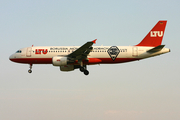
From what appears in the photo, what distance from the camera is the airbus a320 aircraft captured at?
126 feet

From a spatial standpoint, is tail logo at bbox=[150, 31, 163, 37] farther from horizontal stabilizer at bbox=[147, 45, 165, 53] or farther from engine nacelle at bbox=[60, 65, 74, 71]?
engine nacelle at bbox=[60, 65, 74, 71]

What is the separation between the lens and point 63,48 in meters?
40.5

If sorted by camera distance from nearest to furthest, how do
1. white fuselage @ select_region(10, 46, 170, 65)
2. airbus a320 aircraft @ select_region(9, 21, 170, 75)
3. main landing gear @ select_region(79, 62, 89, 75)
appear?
airbus a320 aircraft @ select_region(9, 21, 170, 75), white fuselage @ select_region(10, 46, 170, 65), main landing gear @ select_region(79, 62, 89, 75)

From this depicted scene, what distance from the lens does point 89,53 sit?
3959cm

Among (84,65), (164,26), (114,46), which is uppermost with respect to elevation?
(164,26)

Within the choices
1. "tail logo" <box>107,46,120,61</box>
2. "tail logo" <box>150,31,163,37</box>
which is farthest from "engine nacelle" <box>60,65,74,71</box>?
"tail logo" <box>150,31,163,37</box>

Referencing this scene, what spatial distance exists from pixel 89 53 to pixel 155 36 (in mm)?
9882

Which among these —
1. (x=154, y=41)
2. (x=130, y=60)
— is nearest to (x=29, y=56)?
(x=130, y=60)

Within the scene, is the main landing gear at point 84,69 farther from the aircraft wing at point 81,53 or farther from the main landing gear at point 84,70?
the aircraft wing at point 81,53

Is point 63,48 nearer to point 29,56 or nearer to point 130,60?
point 29,56

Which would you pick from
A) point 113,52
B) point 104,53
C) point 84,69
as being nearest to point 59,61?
point 84,69

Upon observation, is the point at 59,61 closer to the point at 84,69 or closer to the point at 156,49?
the point at 84,69

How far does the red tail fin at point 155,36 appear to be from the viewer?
40969mm

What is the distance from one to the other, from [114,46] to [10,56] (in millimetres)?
15376
